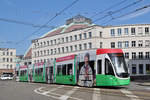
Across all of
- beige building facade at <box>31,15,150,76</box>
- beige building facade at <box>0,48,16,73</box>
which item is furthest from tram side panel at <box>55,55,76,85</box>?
beige building facade at <box>0,48,16,73</box>

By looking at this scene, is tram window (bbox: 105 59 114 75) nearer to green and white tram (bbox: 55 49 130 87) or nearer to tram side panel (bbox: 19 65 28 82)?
green and white tram (bbox: 55 49 130 87)

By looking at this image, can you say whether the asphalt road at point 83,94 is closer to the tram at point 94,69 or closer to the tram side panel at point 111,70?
the tram side panel at point 111,70

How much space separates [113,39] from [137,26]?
6692 mm

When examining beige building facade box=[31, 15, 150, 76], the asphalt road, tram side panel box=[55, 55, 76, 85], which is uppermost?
beige building facade box=[31, 15, 150, 76]

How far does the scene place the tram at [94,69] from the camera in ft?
55.4

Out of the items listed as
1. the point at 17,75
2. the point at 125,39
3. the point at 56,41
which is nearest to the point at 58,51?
the point at 56,41

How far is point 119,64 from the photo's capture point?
675 inches

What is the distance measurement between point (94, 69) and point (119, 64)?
2.28 metres

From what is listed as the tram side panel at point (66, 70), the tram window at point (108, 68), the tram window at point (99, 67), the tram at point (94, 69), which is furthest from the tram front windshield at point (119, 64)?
the tram side panel at point (66, 70)

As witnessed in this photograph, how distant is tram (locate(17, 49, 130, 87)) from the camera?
1689 centimetres

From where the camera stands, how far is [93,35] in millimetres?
59750

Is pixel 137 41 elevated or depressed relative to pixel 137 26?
depressed

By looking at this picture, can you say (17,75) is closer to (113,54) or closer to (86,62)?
(86,62)

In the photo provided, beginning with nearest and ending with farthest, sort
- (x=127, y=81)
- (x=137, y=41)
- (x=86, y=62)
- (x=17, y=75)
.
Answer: (x=127, y=81)
(x=86, y=62)
(x=17, y=75)
(x=137, y=41)
